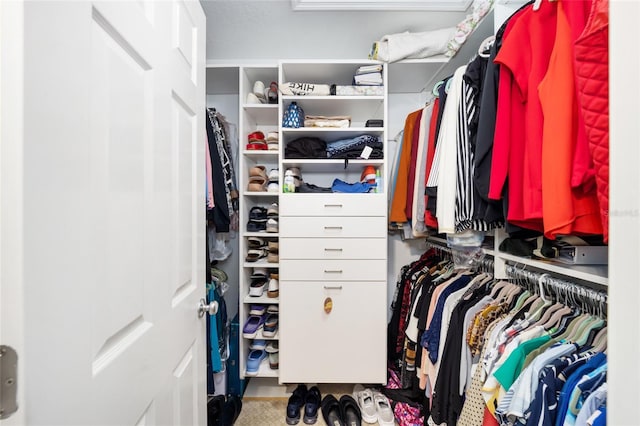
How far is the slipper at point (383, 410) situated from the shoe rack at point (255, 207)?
59 centimetres

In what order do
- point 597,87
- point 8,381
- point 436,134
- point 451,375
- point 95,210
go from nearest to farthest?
1. point 8,381
2. point 95,210
3. point 597,87
4. point 451,375
5. point 436,134

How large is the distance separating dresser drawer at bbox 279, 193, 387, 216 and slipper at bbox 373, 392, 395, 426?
101cm

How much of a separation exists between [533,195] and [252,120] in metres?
1.61

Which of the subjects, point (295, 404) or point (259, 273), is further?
point (259, 273)

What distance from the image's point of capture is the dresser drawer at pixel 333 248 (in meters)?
1.53

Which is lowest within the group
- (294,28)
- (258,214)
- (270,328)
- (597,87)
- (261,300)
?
(270,328)

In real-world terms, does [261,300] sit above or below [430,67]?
below

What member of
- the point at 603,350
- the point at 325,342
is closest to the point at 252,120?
the point at 325,342

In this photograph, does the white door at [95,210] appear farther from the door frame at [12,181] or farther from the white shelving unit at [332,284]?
the white shelving unit at [332,284]

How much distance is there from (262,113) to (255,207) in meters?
0.61

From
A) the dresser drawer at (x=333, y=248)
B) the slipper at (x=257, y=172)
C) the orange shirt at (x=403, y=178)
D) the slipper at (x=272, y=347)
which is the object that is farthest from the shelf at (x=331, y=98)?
the slipper at (x=272, y=347)

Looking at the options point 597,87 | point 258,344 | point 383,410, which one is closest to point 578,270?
point 597,87

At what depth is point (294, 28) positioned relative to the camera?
1563 mm

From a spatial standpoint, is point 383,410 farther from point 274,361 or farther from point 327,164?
point 327,164
